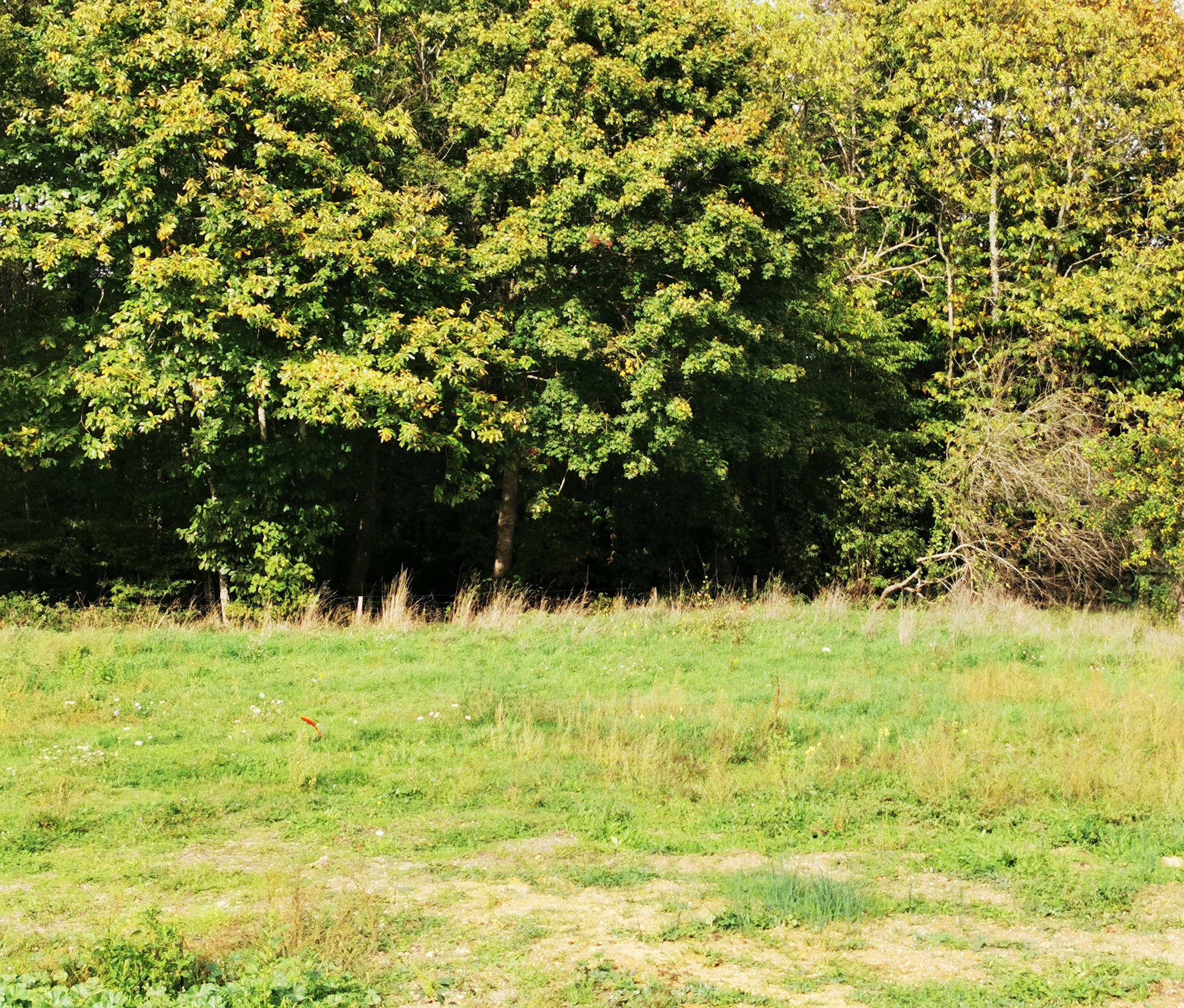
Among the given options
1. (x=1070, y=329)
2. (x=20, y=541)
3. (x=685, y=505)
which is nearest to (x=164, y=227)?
(x=20, y=541)

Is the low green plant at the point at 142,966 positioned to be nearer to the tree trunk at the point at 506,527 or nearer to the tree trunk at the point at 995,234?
the tree trunk at the point at 506,527

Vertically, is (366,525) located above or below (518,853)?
above

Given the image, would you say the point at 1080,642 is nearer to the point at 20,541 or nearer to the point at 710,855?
the point at 710,855

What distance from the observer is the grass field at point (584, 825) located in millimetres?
5832

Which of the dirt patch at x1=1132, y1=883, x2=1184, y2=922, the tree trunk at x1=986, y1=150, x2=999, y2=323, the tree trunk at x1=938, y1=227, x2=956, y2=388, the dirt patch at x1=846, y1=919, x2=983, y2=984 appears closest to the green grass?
the dirt patch at x1=846, y1=919, x2=983, y2=984

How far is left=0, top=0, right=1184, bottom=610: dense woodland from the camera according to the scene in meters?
17.1

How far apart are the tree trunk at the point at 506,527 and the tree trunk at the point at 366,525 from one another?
2.39 metres

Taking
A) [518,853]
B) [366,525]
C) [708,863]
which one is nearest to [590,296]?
[366,525]

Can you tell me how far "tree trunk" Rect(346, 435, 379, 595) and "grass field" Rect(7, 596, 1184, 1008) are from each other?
7414 millimetres

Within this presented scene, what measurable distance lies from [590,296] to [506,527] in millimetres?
4723

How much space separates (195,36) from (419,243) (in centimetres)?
436

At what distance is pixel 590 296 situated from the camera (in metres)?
20.0

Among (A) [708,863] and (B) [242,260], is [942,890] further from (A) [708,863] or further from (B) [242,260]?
(B) [242,260]

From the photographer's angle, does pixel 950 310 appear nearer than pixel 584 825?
No
